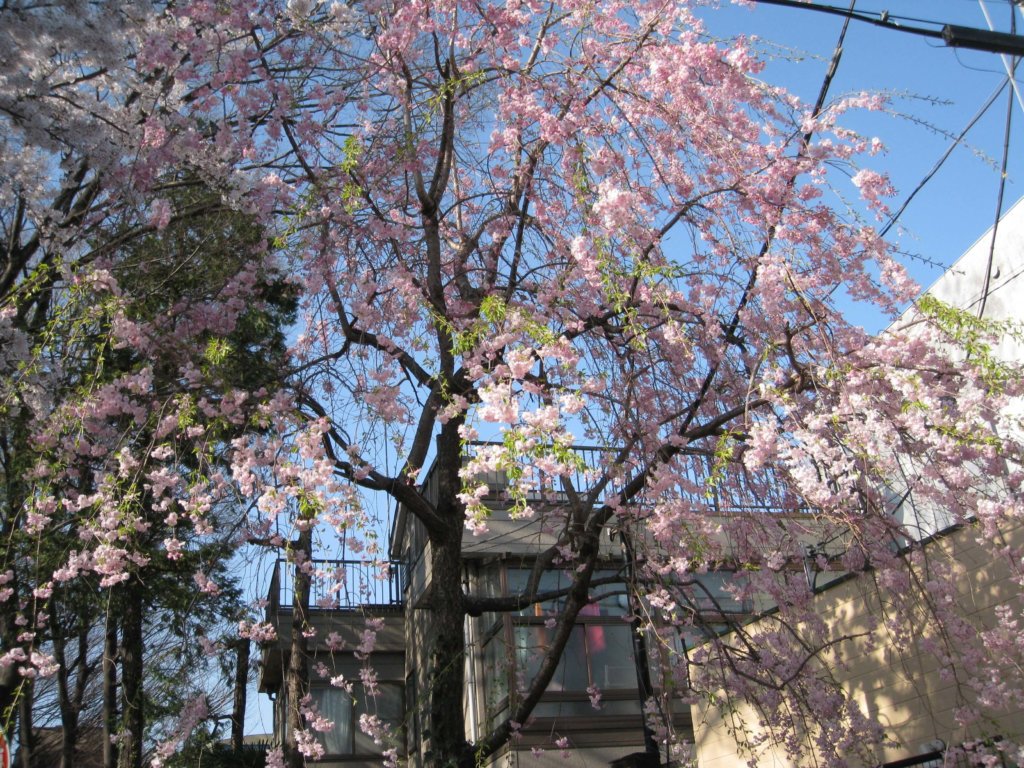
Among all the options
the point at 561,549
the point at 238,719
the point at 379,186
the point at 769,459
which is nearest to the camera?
the point at 769,459

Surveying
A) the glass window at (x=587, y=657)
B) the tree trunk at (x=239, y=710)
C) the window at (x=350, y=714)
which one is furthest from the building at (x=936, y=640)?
the tree trunk at (x=239, y=710)

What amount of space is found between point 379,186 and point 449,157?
2.16 ft

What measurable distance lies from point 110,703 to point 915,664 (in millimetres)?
9234

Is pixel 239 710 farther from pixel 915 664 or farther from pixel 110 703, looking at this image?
pixel 915 664

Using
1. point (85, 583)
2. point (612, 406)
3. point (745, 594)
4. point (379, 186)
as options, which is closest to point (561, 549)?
point (612, 406)

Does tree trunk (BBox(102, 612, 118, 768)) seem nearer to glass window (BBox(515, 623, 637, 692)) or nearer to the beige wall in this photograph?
glass window (BBox(515, 623, 637, 692))

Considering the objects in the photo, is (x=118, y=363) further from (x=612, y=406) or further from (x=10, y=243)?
(x=612, y=406)

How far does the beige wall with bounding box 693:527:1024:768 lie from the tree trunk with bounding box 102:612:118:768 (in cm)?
734

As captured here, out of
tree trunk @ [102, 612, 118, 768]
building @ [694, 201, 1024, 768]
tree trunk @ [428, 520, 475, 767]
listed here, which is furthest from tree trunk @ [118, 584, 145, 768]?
building @ [694, 201, 1024, 768]

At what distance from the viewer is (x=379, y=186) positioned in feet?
25.3

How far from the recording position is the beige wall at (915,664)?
6.29 m

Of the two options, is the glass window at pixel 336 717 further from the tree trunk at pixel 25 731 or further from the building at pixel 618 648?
the tree trunk at pixel 25 731

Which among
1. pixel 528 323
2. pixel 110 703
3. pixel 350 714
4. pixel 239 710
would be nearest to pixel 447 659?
pixel 528 323

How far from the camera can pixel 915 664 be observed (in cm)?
684
